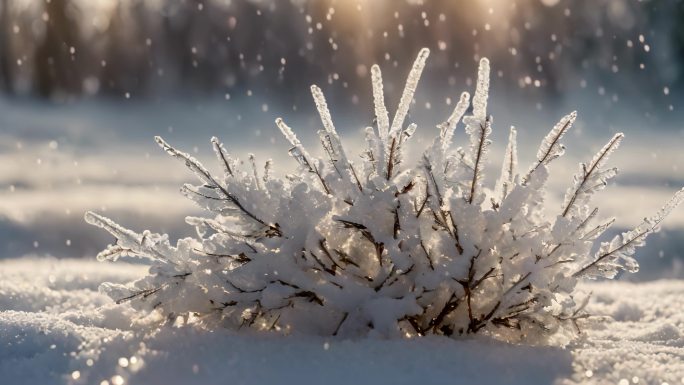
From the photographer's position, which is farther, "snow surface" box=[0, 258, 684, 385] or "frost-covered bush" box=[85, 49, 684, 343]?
"frost-covered bush" box=[85, 49, 684, 343]

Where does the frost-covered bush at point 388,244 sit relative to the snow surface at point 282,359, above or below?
above

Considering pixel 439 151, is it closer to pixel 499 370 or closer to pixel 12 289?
pixel 499 370

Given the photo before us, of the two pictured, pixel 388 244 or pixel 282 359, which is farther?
pixel 388 244

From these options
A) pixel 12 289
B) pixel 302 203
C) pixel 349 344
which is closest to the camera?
pixel 349 344

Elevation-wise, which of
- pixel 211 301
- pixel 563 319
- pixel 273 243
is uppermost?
pixel 563 319

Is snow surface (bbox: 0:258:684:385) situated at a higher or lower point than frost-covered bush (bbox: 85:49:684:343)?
lower

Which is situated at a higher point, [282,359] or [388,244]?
[388,244]

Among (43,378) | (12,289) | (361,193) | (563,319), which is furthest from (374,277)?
(12,289)

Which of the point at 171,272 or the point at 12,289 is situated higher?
the point at 171,272
